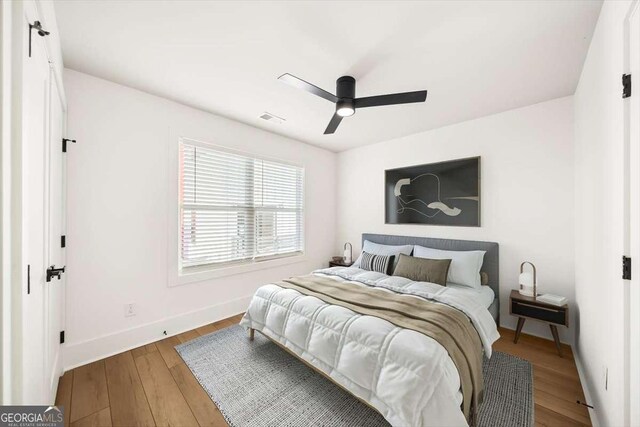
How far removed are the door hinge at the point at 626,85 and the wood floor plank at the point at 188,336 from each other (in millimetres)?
3718

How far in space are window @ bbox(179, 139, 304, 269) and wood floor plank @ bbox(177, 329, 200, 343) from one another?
0.74m

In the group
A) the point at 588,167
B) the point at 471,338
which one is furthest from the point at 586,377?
the point at 588,167

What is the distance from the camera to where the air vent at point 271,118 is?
3.07 m

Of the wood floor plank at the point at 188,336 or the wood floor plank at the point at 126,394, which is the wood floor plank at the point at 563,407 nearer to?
the wood floor plank at the point at 126,394

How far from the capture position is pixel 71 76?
85.7 inches

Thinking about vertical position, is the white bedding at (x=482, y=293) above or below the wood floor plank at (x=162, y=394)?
above

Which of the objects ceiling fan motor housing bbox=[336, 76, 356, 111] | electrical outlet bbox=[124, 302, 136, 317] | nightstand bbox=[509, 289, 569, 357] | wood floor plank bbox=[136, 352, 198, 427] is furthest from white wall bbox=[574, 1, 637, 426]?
electrical outlet bbox=[124, 302, 136, 317]

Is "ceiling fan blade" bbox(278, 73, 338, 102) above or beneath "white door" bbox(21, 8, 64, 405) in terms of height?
above

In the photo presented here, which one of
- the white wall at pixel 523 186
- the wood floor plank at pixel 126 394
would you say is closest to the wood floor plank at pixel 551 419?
the white wall at pixel 523 186

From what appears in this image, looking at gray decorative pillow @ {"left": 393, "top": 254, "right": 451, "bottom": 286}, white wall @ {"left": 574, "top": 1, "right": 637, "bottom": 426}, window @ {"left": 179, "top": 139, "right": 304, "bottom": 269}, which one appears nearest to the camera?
white wall @ {"left": 574, "top": 1, "right": 637, "bottom": 426}

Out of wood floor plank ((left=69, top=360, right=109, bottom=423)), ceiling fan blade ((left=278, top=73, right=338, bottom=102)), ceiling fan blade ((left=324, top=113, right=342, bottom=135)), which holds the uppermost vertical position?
ceiling fan blade ((left=278, top=73, right=338, bottom=102))

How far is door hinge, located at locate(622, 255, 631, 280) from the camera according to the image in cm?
114

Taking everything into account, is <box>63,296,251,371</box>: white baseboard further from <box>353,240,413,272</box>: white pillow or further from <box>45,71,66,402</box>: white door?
<box>353,240,413,272</box>: white pillow

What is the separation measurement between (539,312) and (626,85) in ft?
7.08
